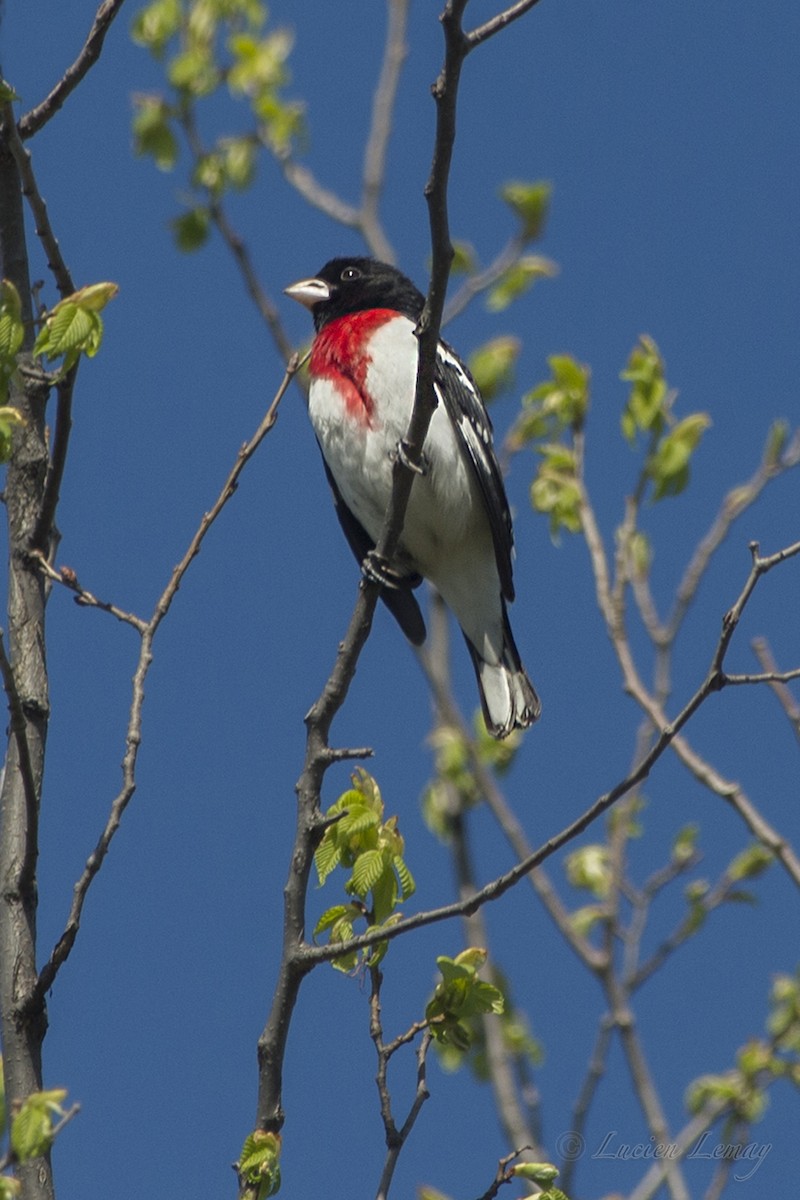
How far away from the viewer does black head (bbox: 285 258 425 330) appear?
6922 millimetres

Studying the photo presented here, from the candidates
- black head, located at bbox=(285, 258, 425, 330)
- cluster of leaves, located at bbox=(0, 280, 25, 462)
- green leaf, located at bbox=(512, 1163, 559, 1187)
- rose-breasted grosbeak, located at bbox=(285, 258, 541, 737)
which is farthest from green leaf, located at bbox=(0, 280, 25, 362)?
black head, located at bbox=(285, 258, 425, 330)

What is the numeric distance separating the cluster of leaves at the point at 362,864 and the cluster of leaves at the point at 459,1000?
19cm

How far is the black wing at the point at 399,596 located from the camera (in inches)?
255

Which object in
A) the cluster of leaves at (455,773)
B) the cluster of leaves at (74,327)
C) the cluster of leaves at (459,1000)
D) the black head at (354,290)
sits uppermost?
the black head at (354,290)

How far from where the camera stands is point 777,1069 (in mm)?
6445

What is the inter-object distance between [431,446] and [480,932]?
7.81 ft

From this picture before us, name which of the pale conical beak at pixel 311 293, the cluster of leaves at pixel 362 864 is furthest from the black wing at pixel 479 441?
the cluster of leaves at pixel 362 864

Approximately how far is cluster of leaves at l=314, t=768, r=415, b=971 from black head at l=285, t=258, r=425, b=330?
147 inches

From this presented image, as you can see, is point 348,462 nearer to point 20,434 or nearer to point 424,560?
point 424,560

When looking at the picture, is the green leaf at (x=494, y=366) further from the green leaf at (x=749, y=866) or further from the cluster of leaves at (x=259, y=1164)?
the cluster of leaves at (x=259, y=1164)

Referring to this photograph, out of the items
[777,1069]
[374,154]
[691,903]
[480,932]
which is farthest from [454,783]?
[374,154]

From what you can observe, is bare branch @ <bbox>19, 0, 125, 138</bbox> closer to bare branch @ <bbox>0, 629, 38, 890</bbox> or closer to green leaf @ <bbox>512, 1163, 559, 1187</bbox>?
bare branch @ <bbox>0, 629, 38, 890</bbox>

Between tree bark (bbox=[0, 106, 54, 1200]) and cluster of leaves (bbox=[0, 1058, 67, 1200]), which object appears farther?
tree bark (bbox=[0, 106, 54, 1200])

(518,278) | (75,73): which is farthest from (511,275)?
(75,73)
